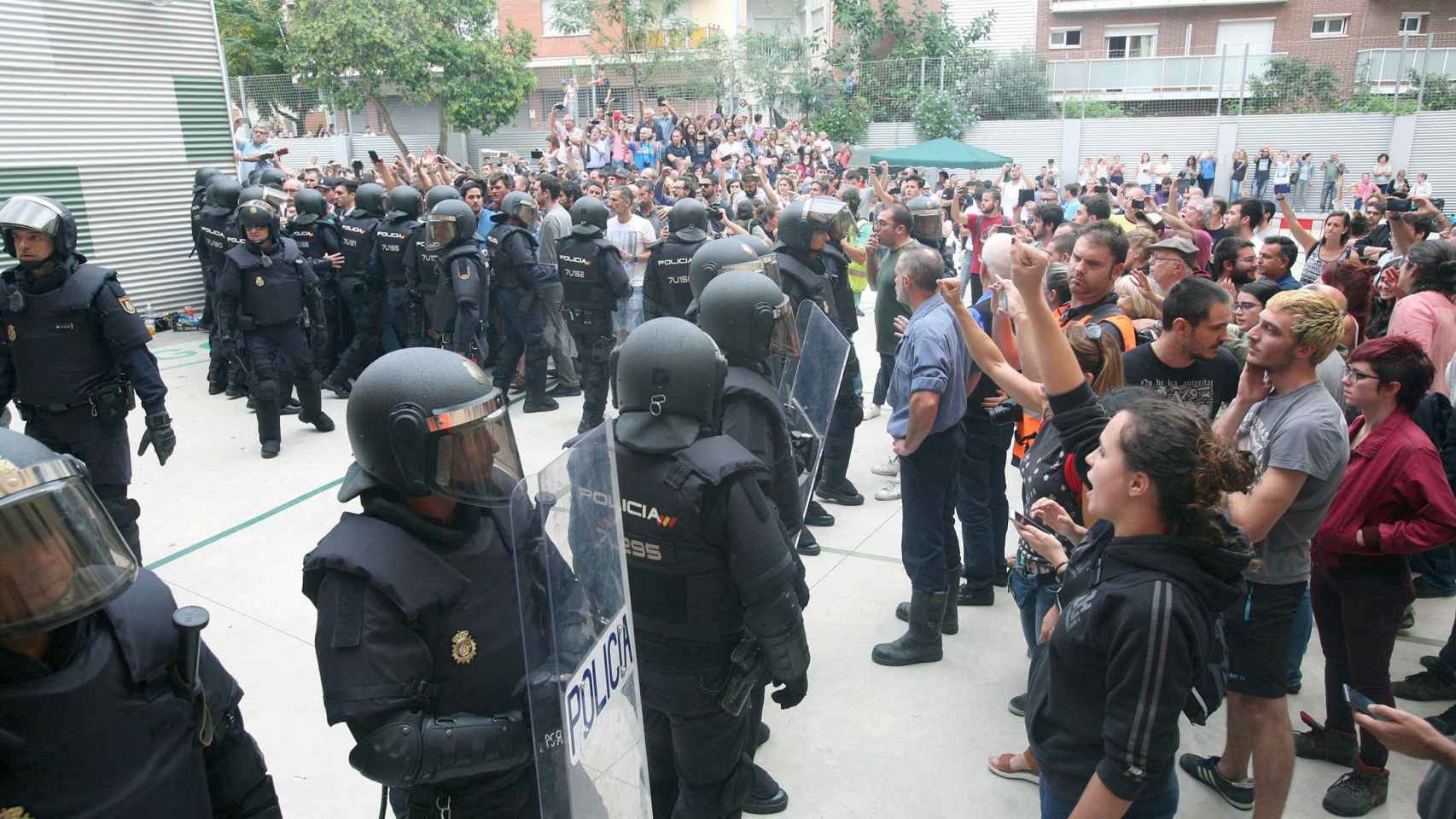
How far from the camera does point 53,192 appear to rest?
10.9 m

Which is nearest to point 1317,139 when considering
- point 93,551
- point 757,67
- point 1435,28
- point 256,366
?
point 1435,28

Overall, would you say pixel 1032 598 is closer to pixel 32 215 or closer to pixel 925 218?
pixel 925 218

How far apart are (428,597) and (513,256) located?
6948 millimetres

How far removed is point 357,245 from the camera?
902 cm

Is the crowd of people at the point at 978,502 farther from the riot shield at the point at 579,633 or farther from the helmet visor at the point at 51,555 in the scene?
the riot shield at the point at 579,633

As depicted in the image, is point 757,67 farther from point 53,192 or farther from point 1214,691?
point 1214,691

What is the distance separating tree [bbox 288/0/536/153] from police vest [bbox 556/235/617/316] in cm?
1733

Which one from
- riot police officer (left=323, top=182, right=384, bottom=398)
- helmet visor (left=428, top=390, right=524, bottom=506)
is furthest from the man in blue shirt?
riot police officer (left=323, top=182, right=384, bottom=398)

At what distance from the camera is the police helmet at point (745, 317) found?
3.44 meters

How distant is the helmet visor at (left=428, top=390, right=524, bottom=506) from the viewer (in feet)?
Result: 6.93

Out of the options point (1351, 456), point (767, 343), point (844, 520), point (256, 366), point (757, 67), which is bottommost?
point (844, 520)

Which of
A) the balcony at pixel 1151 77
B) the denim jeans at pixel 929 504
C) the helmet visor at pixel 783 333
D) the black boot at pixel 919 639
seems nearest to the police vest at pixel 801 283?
the denim jeans at pixel 929 504

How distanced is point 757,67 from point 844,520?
26.1 meters

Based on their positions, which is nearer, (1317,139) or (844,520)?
(844,520)
